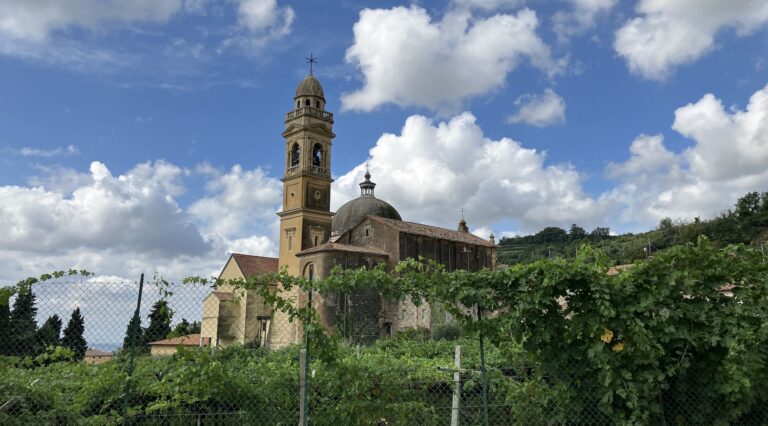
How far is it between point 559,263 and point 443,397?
15.1 ft

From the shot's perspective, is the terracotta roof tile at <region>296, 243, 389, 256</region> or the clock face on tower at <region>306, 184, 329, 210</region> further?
the clock face on tower at <region>306, 184, 329, 210</region>

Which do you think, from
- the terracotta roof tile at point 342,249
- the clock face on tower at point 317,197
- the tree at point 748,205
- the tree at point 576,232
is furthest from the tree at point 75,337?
the tree at point 576,232

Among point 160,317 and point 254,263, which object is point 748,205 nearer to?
point 254,263

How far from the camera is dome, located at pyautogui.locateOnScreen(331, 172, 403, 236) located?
5200 centimetres

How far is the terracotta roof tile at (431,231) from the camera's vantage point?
41.2 m

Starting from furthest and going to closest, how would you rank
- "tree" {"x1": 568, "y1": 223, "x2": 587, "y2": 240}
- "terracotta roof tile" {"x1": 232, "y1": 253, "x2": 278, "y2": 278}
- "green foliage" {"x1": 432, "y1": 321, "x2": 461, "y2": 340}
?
"tree" {"x1": 568, "y1": 223, "x2": 587, "y2": 240} < "terracotta roof tile" {"x1": 232, "y1": 253, "x2": 278, "y2": 278} < "green foliage" {"x1": 432, "y1": 321, "x2": 461, "y2": 340}

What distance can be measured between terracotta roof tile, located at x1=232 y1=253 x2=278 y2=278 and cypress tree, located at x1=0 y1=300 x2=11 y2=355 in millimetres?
42009

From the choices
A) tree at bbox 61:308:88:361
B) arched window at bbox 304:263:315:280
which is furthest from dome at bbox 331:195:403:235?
tree at bbox 61:308:88:361

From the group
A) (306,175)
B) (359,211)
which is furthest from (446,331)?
(359,211)

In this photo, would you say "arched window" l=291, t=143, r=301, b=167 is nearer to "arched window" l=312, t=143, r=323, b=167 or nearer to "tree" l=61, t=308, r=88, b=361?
"arched window" l=312, t=143, r=323, b=167

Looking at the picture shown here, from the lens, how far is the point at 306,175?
141 feet

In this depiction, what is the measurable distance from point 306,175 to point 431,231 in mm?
11001

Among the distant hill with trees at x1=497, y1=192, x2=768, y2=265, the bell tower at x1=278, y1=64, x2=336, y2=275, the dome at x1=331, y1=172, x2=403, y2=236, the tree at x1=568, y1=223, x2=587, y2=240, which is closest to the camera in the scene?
the bell tower at x1=278, y1=64, x2=336, y2=275

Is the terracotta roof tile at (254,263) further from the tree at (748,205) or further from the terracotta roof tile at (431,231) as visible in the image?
the tree at (748,205)
